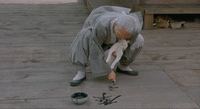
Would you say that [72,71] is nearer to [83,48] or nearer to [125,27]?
[83,48]

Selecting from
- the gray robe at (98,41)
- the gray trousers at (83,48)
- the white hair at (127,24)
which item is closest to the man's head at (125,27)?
the white hair at (127,24)

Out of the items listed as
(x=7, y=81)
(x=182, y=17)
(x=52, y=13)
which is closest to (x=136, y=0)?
(x=182, y=17)

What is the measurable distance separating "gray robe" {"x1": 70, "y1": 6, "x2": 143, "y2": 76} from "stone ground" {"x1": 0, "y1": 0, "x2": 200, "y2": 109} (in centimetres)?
20

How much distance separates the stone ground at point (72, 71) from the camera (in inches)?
89.7

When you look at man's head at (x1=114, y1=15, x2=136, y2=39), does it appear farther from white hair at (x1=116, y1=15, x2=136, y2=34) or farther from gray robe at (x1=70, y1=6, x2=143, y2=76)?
gray robe at (x1=70, y1=6, x2=143, y2=76)

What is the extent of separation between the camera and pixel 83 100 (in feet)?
7.14

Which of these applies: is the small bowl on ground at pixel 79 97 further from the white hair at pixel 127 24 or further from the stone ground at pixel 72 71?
the white hair at pixel 127 24

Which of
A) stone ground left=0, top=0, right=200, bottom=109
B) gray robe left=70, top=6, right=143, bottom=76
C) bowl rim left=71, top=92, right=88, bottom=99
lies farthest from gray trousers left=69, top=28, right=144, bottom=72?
bowl rim left=71, top=92, right=88, bottom=99

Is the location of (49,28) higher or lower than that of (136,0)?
lower

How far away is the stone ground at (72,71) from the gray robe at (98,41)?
0.65ft

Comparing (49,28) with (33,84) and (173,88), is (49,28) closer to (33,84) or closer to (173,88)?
(33,84)

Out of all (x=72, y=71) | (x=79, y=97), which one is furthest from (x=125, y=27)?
(x=72, y=71)

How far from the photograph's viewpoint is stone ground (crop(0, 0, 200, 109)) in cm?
228

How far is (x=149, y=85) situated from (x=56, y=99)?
83cm
